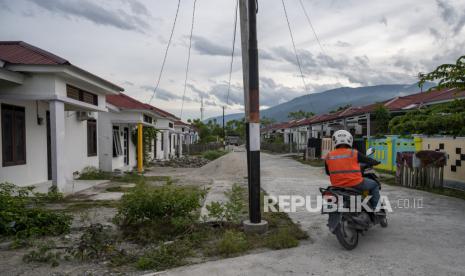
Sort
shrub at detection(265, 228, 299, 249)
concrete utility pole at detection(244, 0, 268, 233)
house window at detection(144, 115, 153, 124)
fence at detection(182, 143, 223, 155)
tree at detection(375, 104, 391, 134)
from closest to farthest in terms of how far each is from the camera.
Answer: shrub at detection(265, 228, 299, 249) → concrete utility pole at detection(244, 0, 268, 233) → house window at detection(144, 115, 153, 124) → tree at detection(375, 104, 391, 134) → fence at detection(182, 143, 223, 155)

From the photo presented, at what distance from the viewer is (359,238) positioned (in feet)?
18.1

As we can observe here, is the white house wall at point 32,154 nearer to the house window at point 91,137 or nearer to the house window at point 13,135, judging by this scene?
the house window at point 13,135

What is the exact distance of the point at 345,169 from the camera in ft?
17.3

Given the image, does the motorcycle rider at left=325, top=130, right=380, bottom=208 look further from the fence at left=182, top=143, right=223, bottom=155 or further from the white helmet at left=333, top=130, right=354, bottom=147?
the fence at left=182, top=143, right=223, bottom=155

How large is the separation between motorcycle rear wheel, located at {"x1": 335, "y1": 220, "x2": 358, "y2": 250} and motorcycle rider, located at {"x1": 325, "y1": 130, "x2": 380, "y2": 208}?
57 cm

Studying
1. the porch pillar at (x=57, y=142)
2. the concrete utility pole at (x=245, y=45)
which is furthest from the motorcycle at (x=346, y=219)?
the porch pillar at (x=57, y=142)

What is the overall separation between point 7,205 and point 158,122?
62.8 feet

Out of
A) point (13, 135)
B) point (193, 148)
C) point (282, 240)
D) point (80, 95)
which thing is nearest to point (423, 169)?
point (282, 240)

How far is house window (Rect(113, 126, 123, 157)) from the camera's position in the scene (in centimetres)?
1751

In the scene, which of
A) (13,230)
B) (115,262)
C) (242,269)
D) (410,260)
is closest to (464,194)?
(410,260)

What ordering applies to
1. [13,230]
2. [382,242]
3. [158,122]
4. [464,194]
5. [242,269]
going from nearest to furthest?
[242,269] → [382,242] → [13,230] → [464,194] → [158,122]

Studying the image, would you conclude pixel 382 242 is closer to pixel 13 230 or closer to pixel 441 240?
pixel 441 240

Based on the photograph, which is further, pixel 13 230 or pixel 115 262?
pixel 13 230

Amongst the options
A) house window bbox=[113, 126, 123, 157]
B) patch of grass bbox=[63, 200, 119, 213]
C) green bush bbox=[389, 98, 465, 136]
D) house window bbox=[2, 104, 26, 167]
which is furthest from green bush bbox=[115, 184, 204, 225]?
house window bbox=[113, 126, 123, 157]
